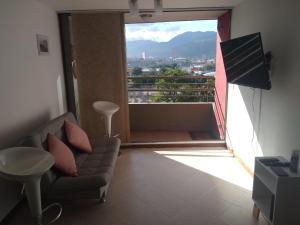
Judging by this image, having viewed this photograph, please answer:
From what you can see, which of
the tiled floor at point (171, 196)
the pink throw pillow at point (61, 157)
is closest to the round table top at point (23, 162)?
the pink throw pillow at point (61, 157)

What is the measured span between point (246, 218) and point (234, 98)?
2.02 metres

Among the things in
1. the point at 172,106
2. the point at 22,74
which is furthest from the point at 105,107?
the point at 172,106

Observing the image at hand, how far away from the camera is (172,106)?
577 cm

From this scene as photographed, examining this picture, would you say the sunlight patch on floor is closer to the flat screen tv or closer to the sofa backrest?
the flat screen tv

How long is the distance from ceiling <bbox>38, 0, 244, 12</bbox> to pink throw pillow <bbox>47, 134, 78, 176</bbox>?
1.92 m

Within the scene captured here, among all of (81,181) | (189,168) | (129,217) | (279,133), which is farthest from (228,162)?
(81,181)

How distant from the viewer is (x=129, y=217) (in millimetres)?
2451

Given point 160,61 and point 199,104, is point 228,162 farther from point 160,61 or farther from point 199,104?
point 160,61

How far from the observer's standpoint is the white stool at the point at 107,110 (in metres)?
3.88

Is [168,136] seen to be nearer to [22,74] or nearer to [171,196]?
[171,196]

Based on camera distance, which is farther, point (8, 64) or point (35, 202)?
point (8, 64)

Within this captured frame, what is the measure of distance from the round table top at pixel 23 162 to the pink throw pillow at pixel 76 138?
2.83ft

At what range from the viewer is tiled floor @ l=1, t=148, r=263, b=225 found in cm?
242

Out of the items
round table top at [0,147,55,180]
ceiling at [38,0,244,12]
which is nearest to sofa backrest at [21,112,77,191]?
round table top at [0,147,55,180]
